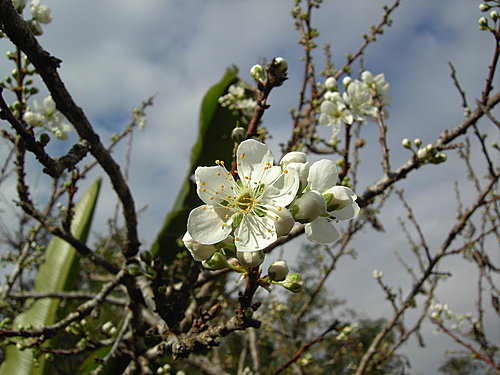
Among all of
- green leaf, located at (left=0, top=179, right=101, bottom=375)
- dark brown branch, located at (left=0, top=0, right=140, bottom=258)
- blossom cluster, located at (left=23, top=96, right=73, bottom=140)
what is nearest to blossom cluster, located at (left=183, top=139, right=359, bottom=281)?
dark brown branch, located at (left=0, top=0, right=140, bottom=258)

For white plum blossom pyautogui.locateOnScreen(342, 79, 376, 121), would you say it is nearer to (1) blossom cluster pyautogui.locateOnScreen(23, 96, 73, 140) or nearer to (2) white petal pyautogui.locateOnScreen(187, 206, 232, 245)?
(2) white petal pyautogui.locateOnScreen(187, 206, 232, 245)

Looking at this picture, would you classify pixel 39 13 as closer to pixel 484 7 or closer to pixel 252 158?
pixel 252 158

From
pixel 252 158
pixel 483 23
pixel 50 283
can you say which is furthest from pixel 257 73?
pixel 50 283

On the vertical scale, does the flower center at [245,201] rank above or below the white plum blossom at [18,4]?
below

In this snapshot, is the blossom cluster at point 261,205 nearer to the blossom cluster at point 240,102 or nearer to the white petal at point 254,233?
the white petal at point 254,233

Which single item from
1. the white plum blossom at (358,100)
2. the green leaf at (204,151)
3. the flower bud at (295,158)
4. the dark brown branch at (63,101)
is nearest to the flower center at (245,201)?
the flower bud at (295,158)
